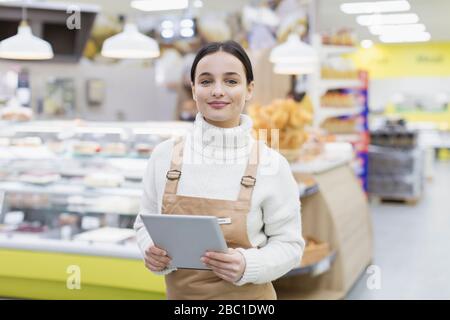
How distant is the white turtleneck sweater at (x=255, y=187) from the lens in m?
1.81

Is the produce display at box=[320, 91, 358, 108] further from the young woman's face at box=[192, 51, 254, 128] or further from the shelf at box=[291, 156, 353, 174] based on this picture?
the young woman's face at box=[192, 51, 254, 128]

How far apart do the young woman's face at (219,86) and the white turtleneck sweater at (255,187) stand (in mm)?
57

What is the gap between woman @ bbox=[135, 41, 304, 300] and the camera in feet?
5.86

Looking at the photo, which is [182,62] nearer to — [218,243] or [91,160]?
[91,160]

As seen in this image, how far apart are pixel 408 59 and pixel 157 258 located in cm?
1643


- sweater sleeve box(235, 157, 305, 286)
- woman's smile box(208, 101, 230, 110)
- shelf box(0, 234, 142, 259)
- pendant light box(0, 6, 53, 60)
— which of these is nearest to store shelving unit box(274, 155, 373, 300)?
shelf box(0, 234, 142, 259)

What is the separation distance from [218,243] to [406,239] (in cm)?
571

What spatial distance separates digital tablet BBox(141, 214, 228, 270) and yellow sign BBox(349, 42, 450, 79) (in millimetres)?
15621

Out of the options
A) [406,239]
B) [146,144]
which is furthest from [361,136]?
[146,144]

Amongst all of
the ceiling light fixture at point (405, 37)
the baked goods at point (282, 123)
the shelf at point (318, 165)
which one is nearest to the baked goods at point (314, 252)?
the shelf at point (318, 165)

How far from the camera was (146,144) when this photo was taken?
14.8ft

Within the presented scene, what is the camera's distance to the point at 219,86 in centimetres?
177
